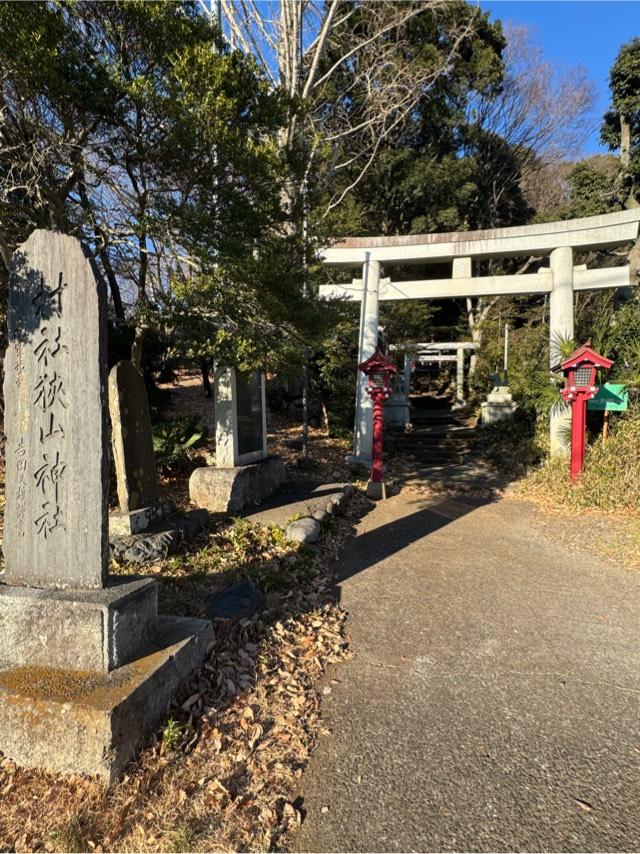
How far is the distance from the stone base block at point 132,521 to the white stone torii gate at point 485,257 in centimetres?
592

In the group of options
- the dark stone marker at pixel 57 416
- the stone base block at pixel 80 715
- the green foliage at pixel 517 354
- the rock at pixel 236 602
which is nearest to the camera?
the stone base block at pixel 80 715

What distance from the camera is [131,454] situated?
4.68 metres

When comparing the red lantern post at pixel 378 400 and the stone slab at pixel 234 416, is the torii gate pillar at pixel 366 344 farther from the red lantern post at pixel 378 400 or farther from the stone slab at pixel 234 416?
the stone slab at pixel 234 416

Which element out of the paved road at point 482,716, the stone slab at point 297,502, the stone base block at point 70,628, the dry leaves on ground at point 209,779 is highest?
the stone base block at point 70,628

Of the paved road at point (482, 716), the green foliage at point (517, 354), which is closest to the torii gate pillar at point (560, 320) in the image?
the green foliage at point (517, 354)

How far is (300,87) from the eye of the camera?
1164 cm

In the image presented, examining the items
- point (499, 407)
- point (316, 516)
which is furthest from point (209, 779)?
point (499, 407)

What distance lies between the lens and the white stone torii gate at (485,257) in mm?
9062

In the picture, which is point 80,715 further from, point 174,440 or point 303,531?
point 174,440

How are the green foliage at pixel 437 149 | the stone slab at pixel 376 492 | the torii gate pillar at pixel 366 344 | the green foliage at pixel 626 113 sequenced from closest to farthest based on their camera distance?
the stone slab at pixel 376 492 → the torii gate pillar at pixel 366 344 → the green foliage at pixel 626 113 → the green foliage at pixel 437 149

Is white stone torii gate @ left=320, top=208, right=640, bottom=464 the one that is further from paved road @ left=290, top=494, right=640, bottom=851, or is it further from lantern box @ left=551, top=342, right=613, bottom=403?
paved road @ left=290, top=494, right=640, bottom=851

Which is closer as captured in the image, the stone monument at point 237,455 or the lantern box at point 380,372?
the stone monument at point 237,455

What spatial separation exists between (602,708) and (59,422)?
135 inches

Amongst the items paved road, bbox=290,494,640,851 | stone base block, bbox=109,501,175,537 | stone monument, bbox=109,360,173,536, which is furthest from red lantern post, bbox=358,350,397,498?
stone base block, bbox=109,501,175,537
